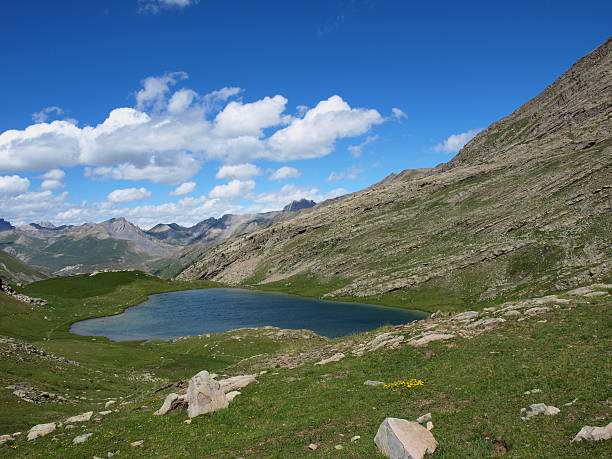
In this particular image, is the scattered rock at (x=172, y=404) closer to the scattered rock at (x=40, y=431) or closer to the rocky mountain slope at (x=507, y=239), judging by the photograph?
the scattered rock at (x=40, y=431)

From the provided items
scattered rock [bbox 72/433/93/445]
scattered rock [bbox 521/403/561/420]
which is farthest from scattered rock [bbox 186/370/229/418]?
scattered rock [bbox 521/403/561/420]

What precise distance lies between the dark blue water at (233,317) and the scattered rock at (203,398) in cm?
6600

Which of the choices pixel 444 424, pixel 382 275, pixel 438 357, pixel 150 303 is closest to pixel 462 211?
pixel 382 275

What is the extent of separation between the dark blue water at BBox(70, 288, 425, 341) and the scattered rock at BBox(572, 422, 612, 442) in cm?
7852

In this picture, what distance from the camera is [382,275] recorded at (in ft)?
514

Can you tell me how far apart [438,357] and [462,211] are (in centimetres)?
16625

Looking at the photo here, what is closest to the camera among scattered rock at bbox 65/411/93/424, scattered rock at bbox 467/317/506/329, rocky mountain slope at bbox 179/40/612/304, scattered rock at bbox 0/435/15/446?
scattered rock at bbox 0/435/15/446

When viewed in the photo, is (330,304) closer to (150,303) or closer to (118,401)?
(150,303)

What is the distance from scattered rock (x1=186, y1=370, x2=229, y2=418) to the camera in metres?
26.1

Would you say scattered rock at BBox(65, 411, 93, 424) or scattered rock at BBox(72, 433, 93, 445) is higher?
scattered rock at BBox(72, 433, 93, 445)

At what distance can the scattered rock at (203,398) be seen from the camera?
2614cm

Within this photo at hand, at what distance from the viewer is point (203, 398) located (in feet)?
86.9

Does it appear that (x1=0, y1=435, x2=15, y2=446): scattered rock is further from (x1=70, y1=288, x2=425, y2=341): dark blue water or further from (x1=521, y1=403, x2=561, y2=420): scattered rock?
(x1=70, y1=288, x2=425, y2=341): dark blue water

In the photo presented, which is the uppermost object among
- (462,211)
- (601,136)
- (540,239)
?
(601,136)
